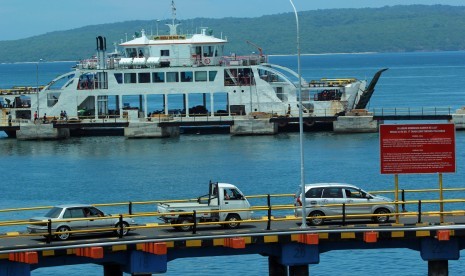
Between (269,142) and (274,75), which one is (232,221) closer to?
(269,142)

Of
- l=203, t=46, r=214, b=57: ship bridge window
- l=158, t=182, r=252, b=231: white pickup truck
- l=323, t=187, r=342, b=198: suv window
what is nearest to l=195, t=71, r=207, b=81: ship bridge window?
l=203, t=46, r=214, b=57: ship bridge window

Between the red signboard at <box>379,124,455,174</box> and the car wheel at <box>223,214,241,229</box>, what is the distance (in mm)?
4510

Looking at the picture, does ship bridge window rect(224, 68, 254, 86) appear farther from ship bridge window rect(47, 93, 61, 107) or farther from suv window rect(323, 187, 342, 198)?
suv window rect(323, 187, 342, 198)

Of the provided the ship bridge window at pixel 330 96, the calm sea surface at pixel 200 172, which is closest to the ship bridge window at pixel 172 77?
the calm sea surface at pixel 200 172

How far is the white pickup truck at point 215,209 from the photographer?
130 ft

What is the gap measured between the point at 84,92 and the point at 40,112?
3.84 meters

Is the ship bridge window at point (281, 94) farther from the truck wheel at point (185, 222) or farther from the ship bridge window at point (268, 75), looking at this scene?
the truck wheel at point (185, 222)

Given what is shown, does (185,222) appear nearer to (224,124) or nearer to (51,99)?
(224,124)

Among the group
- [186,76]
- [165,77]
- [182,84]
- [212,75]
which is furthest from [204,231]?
[165,77]

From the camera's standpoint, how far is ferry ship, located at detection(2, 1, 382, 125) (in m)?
104

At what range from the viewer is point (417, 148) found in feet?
129

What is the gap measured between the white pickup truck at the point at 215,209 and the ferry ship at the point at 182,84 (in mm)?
61646

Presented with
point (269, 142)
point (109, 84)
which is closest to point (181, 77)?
Result: point (109, 84)

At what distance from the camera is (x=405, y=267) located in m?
47.6
